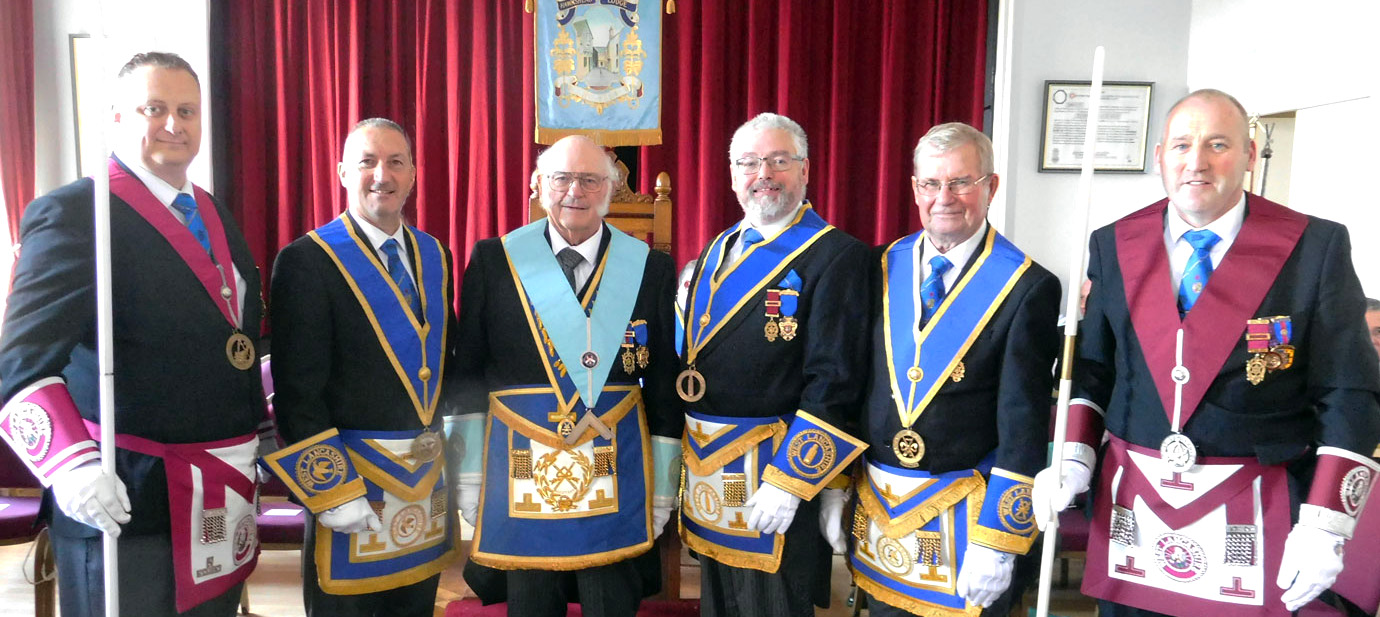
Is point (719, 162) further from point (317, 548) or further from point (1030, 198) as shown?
point (317, 548)

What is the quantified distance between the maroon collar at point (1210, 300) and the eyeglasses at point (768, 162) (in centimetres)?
78

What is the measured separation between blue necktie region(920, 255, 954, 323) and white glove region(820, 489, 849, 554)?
0.46 meters

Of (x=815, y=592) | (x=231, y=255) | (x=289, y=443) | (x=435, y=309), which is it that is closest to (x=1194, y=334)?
(x=815, y=592)

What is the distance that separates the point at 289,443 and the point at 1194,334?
6.09 ft

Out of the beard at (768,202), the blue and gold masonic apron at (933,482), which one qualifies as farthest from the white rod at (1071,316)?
the beard at (768,202)

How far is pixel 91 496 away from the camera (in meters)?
1.37

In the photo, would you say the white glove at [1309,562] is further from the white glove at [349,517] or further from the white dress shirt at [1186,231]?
the white glove at [349,517]

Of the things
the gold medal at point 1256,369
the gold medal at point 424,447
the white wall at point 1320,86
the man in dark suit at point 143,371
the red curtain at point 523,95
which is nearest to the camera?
the man in dark suit at point 143,371

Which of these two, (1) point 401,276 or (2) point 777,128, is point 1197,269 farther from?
(1) point 401,276

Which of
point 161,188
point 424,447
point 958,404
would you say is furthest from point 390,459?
point 958,404

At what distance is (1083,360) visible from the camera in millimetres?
1746

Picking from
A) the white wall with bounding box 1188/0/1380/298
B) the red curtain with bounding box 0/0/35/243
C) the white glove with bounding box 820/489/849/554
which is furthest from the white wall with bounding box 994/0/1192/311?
the red curtain with bounding box 0/0/35/243

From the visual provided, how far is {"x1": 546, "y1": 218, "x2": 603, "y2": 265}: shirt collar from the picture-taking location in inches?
76.9

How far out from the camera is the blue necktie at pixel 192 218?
5.29ft
